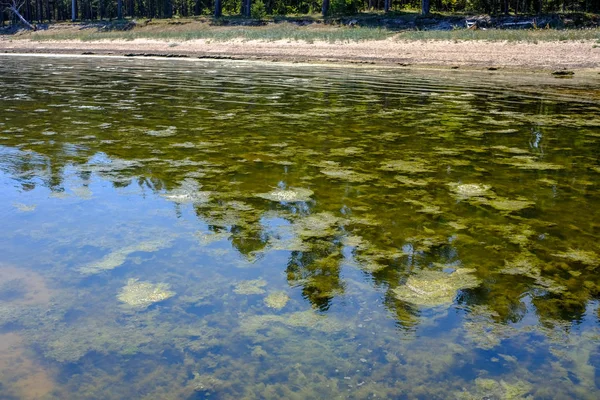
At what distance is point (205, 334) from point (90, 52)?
34.5 meters

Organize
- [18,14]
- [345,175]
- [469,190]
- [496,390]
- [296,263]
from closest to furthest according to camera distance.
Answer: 1. [496,390]
2. [296,263]
3. [469,190]
4. [345,175]
5. [18,14]

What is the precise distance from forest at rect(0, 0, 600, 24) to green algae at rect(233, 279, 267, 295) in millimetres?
39306

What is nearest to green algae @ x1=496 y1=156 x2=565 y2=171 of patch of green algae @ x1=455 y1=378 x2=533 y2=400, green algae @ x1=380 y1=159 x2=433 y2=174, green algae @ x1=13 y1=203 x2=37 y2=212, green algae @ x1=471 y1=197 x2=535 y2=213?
green algae @ x1=380 y1=159 x2=433 y2=174

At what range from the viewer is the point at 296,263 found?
4137mm

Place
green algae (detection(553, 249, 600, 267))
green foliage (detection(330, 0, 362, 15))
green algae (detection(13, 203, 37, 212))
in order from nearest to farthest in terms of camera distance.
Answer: green algae (detection(553, 249, 600, 267)) < green algae (detection(13, 203, 37, 212)) < green foliage (detection(330, 0, 362, 15))

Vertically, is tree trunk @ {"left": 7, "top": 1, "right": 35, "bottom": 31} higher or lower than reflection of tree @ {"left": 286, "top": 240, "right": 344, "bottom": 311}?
higher

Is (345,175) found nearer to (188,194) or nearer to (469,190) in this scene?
(469,190)

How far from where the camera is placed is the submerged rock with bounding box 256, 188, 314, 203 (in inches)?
219

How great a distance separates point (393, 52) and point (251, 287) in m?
25.0

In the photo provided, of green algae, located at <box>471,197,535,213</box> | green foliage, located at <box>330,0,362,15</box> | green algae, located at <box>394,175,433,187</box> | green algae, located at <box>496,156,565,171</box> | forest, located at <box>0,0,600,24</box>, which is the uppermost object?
forest, located at <box>0,0,600,24</box>

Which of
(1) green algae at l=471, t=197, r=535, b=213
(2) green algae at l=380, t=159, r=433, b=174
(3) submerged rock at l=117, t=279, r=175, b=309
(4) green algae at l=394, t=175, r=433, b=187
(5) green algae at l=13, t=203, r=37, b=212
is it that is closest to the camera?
(3) submerged rock at l=117, t=279, r=175, b=309

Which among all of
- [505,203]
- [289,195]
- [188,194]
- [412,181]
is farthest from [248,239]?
[505,203]

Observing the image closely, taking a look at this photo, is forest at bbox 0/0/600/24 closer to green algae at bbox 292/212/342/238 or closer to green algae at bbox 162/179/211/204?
green algae at bbox 162/179/211/204

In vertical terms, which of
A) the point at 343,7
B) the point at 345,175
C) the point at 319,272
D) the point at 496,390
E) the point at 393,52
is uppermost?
the point at 343,7
